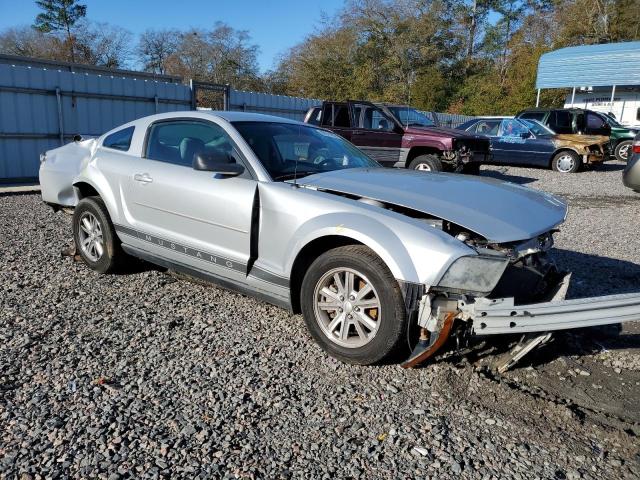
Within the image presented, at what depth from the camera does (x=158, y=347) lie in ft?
11.7

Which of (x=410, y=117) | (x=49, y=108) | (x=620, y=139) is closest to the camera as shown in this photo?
(x=49, y=108)

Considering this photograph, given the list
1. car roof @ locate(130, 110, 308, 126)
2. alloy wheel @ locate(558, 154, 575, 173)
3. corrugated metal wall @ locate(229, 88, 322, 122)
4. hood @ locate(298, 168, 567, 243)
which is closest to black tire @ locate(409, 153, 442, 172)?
corrugated metal wall @ locate(229, 88, 322, 122)

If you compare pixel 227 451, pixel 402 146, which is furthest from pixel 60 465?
pixel 402 146

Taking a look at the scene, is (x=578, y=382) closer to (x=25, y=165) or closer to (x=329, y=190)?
(x=329, y=190)

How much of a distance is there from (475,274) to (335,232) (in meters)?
0.88

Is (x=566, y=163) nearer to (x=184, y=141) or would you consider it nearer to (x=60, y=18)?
(x=184, y=141)

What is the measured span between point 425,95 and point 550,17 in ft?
46.4

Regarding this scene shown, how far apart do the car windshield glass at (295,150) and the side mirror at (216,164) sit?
0.78 ft

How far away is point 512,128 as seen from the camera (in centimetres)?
1590

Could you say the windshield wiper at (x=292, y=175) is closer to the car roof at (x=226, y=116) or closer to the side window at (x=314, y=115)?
the car roof at (x=226, y=116)

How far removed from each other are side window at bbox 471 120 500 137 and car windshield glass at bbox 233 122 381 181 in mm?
12610

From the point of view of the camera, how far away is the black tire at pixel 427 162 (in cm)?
1158

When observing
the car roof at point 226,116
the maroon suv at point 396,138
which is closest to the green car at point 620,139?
the maroon suv at point 396,138

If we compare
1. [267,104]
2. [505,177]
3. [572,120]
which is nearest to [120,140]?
[267,104]
